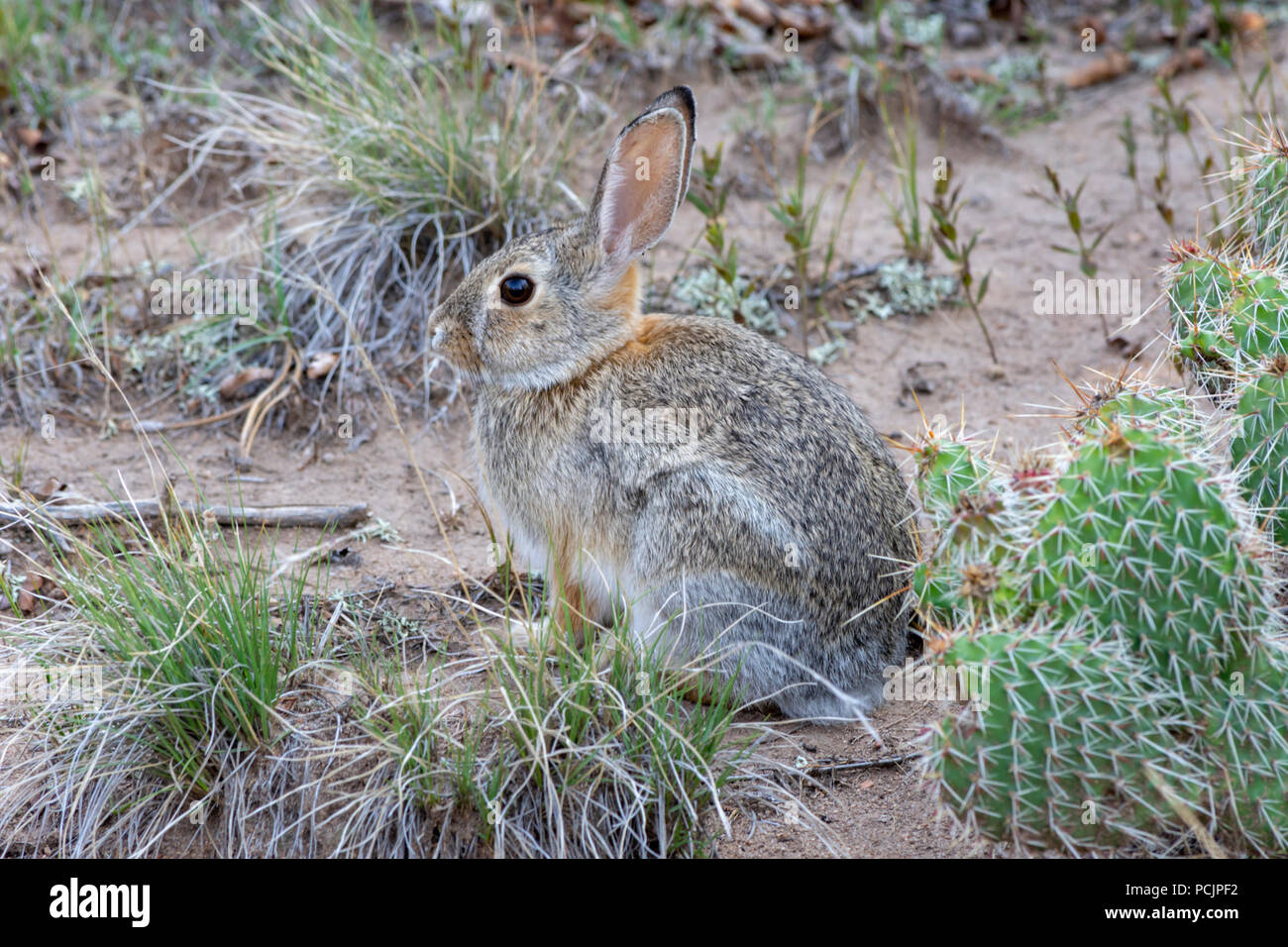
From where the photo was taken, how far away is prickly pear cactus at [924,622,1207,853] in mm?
3234

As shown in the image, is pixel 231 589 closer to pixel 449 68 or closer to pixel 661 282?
pixel 661 282

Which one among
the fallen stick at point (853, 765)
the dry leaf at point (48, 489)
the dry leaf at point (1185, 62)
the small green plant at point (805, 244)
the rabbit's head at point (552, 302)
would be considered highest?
the dry leaf at point (1185, 62)

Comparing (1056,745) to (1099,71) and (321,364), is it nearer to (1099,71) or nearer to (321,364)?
(321,364)

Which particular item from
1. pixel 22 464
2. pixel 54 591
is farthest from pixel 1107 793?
pixel 22 464

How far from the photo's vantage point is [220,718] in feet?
13.9

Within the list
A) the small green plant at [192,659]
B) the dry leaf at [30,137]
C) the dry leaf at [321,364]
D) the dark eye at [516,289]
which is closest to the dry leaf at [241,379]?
the dry leaf at [321,364]

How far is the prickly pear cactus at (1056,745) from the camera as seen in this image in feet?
10.6

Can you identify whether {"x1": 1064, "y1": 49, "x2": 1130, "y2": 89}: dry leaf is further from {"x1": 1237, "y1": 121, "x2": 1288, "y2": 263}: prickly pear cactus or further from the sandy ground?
{"x1": 1237, "y1": 121, "x2": 1288, "y2": 263}: prickly pear cactus

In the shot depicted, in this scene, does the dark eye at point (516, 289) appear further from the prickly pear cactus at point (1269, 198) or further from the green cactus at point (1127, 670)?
the prickly pear cactus at point (1269, 198)

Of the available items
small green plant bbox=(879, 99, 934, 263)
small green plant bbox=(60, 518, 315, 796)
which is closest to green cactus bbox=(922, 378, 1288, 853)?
small green plant bbox=(60, 518, 315, 796)

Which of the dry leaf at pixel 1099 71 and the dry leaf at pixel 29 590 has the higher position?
the dry leaf at pixel 1099 71

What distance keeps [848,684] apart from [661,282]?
3.05 meters

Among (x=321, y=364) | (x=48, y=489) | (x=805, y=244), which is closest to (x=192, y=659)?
(x=48, y=489)

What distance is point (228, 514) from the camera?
550cm
